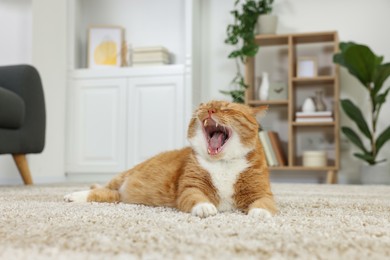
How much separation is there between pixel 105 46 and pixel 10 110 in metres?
1.82

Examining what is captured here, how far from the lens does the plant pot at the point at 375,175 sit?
318 cm

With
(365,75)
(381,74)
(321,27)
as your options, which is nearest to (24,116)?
(365,75)

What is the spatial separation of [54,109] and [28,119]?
1115mm

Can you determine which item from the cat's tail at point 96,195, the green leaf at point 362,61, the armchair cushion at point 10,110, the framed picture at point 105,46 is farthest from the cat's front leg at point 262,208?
the framed picture at point 105,46

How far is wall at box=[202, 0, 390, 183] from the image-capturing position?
11.8 ft

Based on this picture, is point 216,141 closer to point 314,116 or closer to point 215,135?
point 215,135

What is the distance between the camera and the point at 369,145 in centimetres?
357

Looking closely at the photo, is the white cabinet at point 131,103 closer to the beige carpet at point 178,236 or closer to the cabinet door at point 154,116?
the cabinet door at point 154,116

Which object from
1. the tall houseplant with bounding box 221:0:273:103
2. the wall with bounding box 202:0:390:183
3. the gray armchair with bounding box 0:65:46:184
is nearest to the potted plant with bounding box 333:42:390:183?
the wall with bounding box 202:0:390:183

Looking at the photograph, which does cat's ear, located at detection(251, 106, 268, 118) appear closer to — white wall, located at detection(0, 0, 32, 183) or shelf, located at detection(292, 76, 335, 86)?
shelf, located at detection(292, 76, 335, 86)

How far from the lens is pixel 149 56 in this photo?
144 inches

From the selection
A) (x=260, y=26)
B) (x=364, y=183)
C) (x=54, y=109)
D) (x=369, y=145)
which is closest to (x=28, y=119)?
(x=54, y=109)

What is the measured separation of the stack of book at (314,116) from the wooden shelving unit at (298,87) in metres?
0.03

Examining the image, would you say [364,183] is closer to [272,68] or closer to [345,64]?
[345,64]
